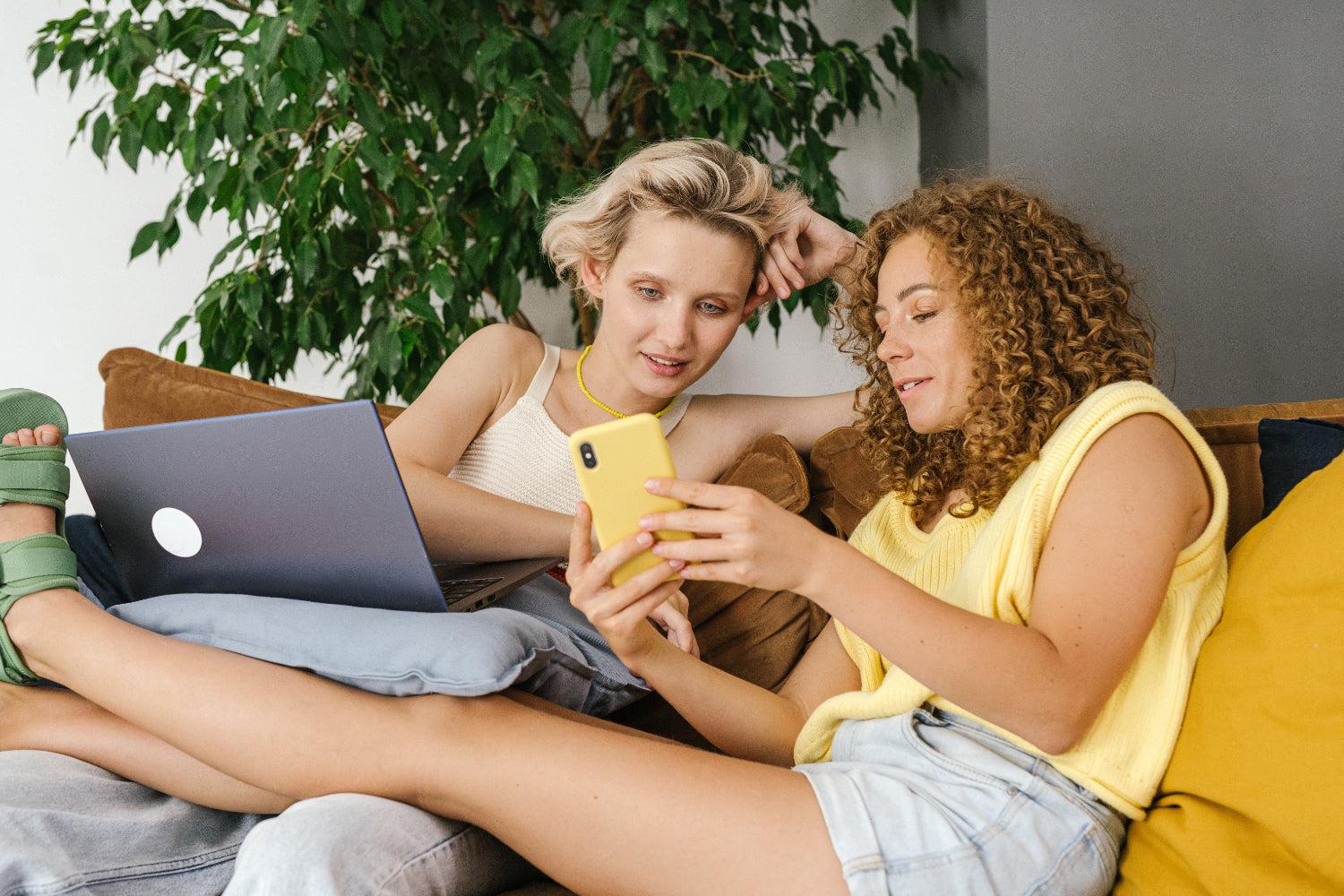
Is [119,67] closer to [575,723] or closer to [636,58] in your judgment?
[636,58]

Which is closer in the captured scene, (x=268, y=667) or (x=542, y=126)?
(x=268, y=667)

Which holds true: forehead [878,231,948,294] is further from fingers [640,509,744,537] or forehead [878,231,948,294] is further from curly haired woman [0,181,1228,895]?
fingers [640,509,744,537]

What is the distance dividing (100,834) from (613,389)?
2.97 feet

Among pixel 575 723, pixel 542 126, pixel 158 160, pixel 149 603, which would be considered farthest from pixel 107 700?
pixel 158 160

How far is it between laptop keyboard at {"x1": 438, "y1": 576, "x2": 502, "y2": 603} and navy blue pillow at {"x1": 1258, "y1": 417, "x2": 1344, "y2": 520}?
0.86 m

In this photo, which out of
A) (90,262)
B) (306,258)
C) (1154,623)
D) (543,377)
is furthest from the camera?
(90,262)

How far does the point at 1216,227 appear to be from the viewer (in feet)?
6.48

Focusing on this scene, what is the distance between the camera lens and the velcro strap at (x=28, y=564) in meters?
1.15

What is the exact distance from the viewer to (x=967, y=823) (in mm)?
915

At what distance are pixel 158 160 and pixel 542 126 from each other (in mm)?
1433

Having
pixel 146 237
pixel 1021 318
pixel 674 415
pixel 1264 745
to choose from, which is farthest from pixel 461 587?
pixel 146 237

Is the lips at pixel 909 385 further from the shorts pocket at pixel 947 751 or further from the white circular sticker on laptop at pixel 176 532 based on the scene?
the white circular sticker on laptop at pixel 176 532

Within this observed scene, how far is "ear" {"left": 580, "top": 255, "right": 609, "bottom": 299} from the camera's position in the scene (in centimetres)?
164

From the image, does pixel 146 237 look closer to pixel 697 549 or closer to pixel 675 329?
pixel 675 329
